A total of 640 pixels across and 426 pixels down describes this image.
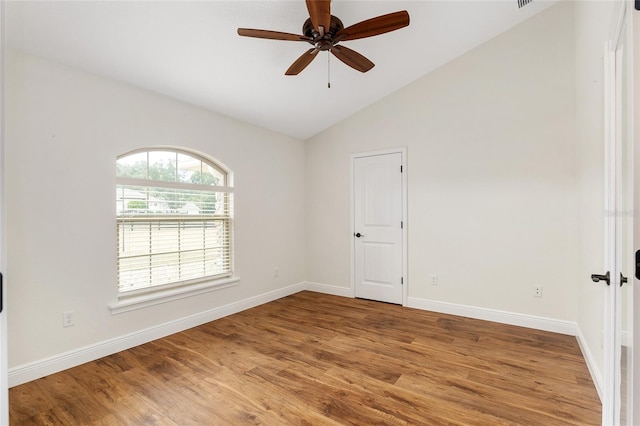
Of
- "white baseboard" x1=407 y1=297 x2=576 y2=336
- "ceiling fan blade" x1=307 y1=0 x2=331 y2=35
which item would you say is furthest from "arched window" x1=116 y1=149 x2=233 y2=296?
"white baseboard" x1=407 y1=297 x2=576 y2=336

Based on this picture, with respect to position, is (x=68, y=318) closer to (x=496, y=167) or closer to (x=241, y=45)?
(x=241, y=45)

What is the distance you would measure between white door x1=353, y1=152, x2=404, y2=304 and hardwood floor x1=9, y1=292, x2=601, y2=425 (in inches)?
37.4

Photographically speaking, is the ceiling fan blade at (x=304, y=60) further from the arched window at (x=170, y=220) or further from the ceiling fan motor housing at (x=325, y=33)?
the arched window at (x=170, y=220)

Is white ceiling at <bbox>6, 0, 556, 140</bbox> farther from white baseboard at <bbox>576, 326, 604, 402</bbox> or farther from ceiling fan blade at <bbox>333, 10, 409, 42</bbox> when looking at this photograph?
white baseboard at <bbox>576, 326, 604, 402</bbox>

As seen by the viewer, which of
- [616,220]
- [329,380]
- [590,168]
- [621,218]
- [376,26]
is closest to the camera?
[621,218]

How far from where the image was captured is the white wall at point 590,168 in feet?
6.71

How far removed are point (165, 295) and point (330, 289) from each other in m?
2.39

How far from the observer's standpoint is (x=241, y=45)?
2.69 meters

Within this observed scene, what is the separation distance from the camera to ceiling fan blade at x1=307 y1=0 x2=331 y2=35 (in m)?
1.86

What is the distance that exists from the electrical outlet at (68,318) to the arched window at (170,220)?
1.32ft

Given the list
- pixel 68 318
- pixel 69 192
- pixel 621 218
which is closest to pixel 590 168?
pixel 621 218

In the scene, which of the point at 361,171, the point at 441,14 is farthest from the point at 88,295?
the point at 441,14

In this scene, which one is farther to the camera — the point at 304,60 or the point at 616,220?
the point at 304,60

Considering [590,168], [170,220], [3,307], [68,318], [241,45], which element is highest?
[241,45]
